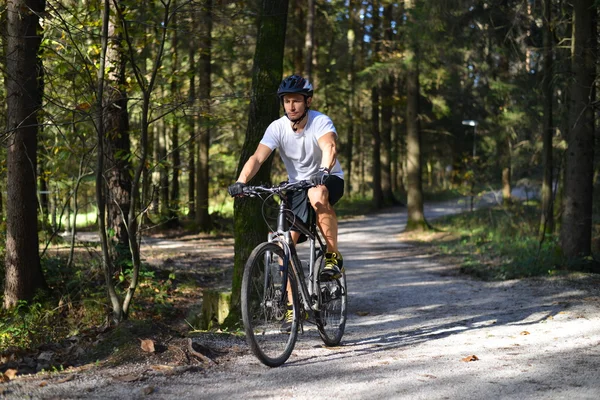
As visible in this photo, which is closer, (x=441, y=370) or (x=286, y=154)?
(x=441, y=370)

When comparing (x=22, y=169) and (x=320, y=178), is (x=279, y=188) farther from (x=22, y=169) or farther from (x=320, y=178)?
(x=22, y=169)

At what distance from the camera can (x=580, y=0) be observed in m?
11.6

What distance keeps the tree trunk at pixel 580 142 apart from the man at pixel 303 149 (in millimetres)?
7039

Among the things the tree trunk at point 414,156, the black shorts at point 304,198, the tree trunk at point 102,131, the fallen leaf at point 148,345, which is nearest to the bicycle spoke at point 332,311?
the black shorts at point 304,198

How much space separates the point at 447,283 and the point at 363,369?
682 cm

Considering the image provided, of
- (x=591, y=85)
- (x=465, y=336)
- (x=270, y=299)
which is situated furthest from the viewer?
(x=591, y=85)

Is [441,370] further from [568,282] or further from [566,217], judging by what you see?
[566,217]

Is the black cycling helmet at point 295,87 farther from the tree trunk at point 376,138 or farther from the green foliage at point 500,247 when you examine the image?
the tree trunk at point 376,138

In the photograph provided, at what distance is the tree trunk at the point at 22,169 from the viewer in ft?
31.1

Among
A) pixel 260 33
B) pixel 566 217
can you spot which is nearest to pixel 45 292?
pixel 260 33

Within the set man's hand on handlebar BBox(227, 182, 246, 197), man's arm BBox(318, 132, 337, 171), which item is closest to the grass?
man's arm BBox(318, 132, 337, 171)

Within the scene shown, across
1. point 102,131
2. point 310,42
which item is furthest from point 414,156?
point 102,131

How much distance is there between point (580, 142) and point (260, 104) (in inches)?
239

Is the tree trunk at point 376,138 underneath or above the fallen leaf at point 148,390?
above
